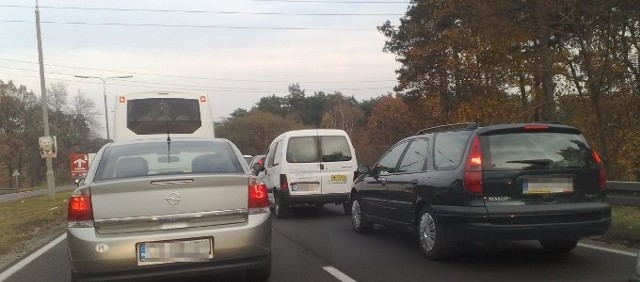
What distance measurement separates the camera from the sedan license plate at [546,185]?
645cm

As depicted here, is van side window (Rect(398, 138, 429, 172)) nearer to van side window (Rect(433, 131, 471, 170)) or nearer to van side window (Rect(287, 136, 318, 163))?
van side window (Rect(433, 131, 471, 170))

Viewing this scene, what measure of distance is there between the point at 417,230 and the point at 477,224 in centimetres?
125

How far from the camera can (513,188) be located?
642 cm

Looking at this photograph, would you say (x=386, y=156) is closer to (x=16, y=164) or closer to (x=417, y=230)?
(x=417, y=230)

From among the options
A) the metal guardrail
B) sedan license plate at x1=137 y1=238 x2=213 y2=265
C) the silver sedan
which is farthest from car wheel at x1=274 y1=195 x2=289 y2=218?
sedan license plate at x1=137 y1=238 x2=213 y2=265

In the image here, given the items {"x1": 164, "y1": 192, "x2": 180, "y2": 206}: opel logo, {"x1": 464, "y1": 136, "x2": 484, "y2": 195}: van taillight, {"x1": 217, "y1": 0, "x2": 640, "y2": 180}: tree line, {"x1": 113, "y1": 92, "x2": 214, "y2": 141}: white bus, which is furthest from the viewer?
{"x1": 217, "y1": 0, "x2": 640, "y2": 180}: tree line

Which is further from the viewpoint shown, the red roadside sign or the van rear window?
the red roadside sign

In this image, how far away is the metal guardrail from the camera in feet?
30.8

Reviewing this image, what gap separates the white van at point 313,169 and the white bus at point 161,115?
227cm

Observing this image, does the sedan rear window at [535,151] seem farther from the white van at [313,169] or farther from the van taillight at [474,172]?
the white van at [313,169]

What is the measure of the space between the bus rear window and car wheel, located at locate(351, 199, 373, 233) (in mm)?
5598

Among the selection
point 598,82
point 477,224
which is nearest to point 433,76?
point 598,82

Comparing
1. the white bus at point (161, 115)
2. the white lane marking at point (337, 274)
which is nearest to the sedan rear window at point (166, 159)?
the white lane marking at point (337, 274)

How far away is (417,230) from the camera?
297 inches
